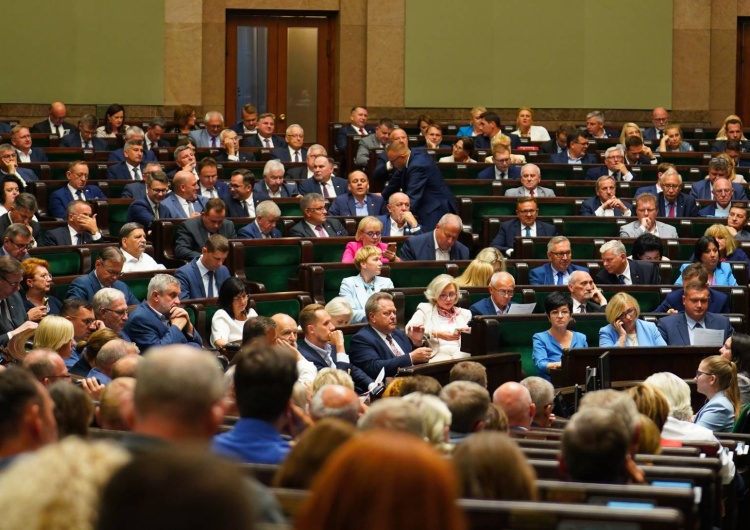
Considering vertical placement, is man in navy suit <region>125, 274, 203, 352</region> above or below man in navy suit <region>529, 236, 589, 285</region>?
below

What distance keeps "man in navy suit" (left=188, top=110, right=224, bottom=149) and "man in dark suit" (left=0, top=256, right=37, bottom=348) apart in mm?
5530

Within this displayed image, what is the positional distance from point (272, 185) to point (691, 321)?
13.1 ft

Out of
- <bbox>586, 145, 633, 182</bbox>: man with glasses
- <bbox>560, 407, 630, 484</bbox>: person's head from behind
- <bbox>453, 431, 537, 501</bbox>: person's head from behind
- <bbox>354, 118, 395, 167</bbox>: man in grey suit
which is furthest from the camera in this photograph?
<bbox>354, 118, 395, 167</bbox>: man in grey suit

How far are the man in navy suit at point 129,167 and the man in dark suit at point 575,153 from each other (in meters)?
3.94

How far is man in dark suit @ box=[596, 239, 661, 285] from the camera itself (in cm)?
863

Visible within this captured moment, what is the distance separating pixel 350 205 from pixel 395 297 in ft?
8.33

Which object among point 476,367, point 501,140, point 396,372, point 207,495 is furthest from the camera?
point 501,140

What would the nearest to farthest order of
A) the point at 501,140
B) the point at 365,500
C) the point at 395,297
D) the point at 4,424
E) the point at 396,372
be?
the point at 365,500, the point at 4,424, the point at 396,372, the point at 395,297, the point at 501,140

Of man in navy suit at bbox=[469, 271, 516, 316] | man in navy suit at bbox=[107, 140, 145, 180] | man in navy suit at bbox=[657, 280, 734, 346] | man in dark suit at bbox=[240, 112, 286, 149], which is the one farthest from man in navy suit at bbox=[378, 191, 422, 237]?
man in dark suit at bbox=[240, 112, 286, 149]

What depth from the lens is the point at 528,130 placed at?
13.3 meters

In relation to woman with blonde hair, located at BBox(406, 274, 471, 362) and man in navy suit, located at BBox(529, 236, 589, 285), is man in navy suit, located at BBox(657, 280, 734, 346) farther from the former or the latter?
woman with blonde hair, located at BBox(406, 274, 471, 362)

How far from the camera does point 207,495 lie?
1.53 m

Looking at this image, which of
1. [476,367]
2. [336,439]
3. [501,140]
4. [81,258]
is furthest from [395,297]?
[336,439]

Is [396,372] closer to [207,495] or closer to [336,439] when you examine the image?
[336,439]
